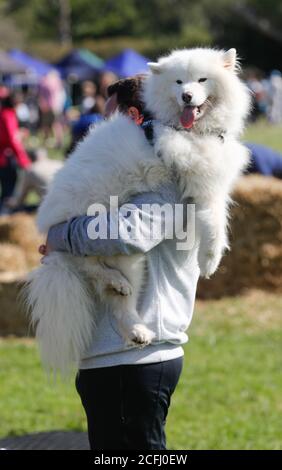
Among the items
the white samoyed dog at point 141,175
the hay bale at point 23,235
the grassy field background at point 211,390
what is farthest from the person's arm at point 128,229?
the hay bale at point 23,235

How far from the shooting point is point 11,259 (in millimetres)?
9859

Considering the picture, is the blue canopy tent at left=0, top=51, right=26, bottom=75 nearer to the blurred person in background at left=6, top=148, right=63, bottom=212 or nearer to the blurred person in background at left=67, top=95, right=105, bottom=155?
the blurred person in background at left=6, top=148, right=63, bottom=212

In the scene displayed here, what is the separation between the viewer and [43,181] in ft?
39.5

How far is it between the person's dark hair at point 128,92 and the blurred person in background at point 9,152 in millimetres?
10813

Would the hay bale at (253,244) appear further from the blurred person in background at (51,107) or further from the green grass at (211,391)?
the blurred person in background at (51,107)

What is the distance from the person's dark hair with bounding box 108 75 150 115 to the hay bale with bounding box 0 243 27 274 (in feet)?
21.4

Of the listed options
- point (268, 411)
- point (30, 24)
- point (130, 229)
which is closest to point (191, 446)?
point (268, 411)

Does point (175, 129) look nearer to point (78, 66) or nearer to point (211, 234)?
point (211, 234)

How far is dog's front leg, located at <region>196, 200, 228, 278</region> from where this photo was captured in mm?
3125

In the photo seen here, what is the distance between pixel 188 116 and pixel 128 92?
0.45 metres

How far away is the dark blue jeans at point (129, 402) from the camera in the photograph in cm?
308

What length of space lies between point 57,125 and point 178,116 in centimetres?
2573

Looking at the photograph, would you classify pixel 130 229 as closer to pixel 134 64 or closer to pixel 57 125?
pixel 57 125

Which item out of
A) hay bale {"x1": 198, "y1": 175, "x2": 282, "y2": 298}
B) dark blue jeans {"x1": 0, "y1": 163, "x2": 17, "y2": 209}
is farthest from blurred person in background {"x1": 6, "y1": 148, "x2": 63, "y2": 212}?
hay bale {"x1": 198, "y1": 175, "x2": 282, "y2": 298}
